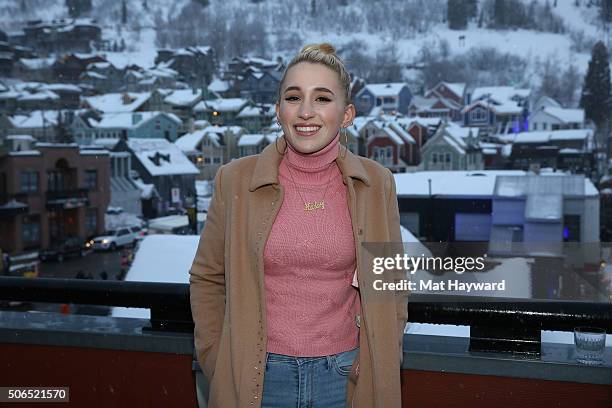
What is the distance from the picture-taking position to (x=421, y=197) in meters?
16.1

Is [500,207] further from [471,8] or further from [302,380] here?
[471,8]

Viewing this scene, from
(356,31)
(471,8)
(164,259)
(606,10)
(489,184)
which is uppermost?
(471,8)

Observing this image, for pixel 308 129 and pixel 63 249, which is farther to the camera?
pixel 63 249

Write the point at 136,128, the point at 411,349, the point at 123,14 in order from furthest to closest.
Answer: the point at 123,14 < the point at 136,128 < the point at 411,349

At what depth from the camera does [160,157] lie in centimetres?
2100

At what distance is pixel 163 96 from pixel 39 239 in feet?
27.6

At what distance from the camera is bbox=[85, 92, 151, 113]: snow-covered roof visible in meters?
24.9

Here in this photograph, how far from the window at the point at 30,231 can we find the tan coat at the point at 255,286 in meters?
17.7

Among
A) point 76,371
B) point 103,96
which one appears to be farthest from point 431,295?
point 103,96

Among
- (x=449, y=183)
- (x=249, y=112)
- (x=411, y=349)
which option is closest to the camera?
(x=411, y=349)

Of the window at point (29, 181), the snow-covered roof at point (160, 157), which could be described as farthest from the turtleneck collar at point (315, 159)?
the snow-covered roof at point (160, 157)

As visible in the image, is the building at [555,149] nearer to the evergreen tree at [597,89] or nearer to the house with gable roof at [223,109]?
the evergreen tree at [597,89]

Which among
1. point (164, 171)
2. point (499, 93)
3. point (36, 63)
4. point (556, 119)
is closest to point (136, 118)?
point (164, 171)

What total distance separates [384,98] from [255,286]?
19.9 m
